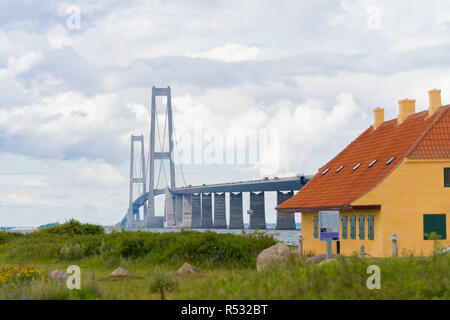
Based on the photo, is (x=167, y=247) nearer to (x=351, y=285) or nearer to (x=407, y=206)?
(x=407, y=206)

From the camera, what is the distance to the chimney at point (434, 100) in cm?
3269

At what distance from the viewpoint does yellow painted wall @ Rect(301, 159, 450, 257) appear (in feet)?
94.3

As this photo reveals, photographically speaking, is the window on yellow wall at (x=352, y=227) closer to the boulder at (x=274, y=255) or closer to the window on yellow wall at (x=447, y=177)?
the window on yellow wall at (x=447, y=177)

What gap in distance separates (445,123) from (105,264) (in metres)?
17.2

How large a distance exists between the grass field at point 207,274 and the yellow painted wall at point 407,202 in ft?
15.8

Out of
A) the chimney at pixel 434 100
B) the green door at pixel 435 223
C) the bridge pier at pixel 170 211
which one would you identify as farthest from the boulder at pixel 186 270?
the bridge pier at pixel 170 211

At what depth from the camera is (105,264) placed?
89.9 ft

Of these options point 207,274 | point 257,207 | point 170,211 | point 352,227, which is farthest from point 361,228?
point 170,211

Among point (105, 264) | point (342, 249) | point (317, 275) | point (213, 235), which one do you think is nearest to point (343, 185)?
point (342, 249)

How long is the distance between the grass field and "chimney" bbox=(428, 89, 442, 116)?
11.0 metres

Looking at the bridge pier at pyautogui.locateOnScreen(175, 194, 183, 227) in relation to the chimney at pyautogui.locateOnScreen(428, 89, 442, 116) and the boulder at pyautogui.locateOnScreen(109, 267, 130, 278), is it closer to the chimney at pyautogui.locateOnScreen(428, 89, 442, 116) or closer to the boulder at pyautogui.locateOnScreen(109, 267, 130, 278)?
the chimney at pyautogui.locateOnScreen(428, 89, 442, 116)

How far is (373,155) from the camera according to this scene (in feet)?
112

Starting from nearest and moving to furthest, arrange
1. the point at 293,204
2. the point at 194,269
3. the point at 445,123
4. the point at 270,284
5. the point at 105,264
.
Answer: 1. the point at 270,284
2. the point at 194,269
3. the point at 105,264
4. the point at 445,123
5. the point at 293,204

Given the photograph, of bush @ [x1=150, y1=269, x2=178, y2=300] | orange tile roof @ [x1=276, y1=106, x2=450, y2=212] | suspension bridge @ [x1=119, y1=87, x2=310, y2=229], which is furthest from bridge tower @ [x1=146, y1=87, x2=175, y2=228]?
bush @ [x1=150, y1=269, x2=178, y2=300]
